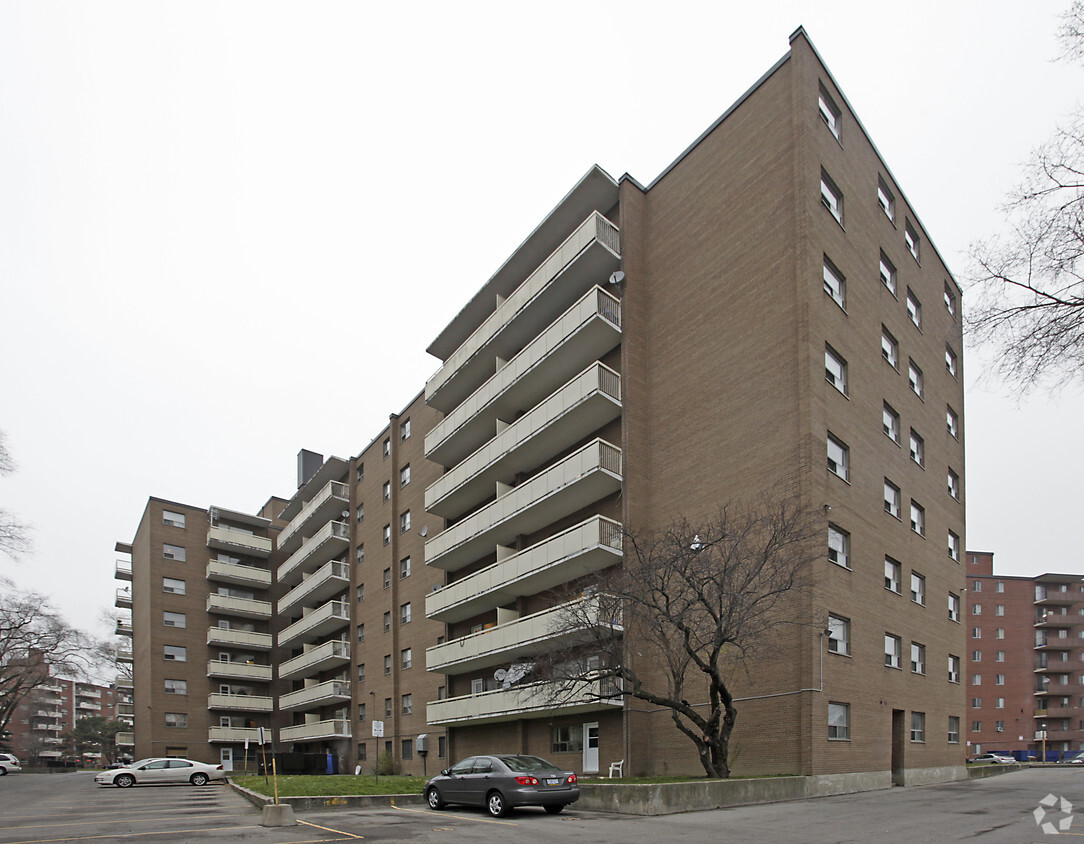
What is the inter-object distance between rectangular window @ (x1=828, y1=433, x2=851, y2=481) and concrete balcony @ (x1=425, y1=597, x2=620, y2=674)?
7698 millimetres

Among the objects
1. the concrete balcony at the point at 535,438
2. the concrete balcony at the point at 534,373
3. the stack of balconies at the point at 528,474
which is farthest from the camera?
the concrete balcony at the point at 534,373

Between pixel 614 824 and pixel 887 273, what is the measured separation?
891 inches

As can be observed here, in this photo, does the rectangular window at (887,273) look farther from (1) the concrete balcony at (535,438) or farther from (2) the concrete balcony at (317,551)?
(2) the concrete balcony at (317,551)

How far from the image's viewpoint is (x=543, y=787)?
1716cm

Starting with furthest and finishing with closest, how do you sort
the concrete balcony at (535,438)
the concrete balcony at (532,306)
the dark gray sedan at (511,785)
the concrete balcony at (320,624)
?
the concrete balcony at (320,624)
the concrete balcony at (532,306)
the concrete balcony at (535,438)
the dark gray sedan at (511,785)

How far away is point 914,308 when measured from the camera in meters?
31.8

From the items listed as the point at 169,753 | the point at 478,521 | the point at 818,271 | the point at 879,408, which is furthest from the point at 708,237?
the point at 169,753

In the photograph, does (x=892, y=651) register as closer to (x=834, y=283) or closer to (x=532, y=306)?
(x=834, y=283)

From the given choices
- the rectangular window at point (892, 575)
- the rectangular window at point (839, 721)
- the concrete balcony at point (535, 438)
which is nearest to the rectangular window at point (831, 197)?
the concrete balcony at point (535, 438)

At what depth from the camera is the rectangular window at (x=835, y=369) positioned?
23552 millimetres

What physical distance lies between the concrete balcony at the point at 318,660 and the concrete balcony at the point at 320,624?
1074 mm

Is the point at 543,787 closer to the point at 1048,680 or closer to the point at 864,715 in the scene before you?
the point at 864,715

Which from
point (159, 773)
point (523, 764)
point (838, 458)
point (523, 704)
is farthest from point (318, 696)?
point (838, 458)

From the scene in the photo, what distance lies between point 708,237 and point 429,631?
23485 mm
